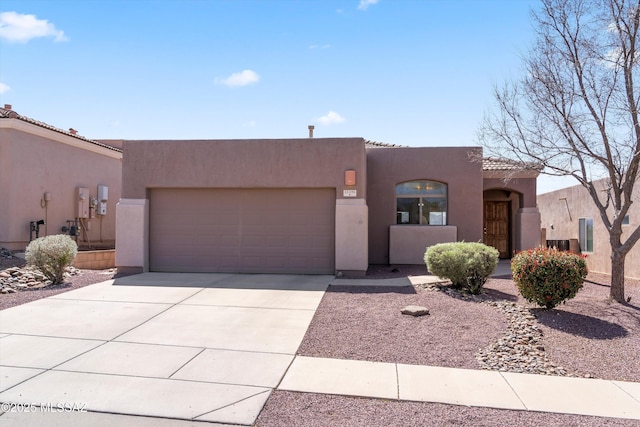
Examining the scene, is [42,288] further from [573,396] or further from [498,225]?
[498,225]

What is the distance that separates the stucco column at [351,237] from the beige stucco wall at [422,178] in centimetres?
308

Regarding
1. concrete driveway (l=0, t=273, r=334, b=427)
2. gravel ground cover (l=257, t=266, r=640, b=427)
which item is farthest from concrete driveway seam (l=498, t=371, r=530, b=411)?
concrete driveway (l=0, t=273, r=334, b=427)

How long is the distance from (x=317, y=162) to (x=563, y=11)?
21.5 ft

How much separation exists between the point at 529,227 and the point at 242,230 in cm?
1034

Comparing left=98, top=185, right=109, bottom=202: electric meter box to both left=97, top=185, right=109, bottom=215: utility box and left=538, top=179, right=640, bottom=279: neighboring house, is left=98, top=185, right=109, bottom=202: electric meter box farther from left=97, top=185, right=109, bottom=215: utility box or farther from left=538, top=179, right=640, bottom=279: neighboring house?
left=538, top=179, right=640, bottom=279: neighboring house

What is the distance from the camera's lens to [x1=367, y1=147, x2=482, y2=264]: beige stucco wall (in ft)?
48.5

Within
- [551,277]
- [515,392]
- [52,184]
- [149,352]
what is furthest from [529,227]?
[52,184]

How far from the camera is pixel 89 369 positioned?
17.2 ft

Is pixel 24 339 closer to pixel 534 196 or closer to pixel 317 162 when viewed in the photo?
pixel 317 162

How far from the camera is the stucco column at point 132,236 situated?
40.5ft

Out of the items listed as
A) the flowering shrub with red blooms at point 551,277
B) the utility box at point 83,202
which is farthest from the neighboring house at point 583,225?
the utility box at point 83,202

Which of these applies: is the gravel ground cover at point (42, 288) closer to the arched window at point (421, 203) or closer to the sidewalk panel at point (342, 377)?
the sidewalk panel at point (342, 377)

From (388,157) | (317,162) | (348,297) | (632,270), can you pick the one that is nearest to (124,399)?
(348,297)

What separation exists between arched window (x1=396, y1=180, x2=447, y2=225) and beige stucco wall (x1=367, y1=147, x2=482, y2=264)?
0.21 m
